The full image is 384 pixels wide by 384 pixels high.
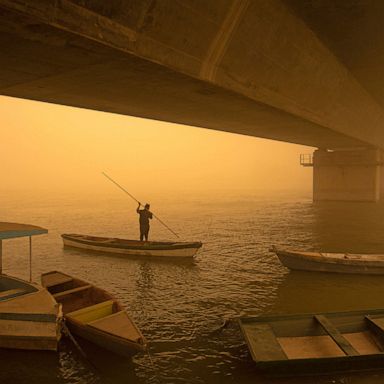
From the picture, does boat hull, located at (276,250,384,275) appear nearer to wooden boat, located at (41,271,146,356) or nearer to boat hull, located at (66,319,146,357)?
wooden boat, located at (41,271,146,356)

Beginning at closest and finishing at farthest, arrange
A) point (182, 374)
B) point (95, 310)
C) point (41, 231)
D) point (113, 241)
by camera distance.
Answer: point (182, 374), point (95, 310), point (41, 231), point (113, 241)

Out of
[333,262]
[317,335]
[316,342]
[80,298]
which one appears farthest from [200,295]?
[333,262]

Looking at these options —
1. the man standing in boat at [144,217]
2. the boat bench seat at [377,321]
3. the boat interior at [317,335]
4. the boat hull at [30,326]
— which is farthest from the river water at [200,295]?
the man standing in boat at [144,217]

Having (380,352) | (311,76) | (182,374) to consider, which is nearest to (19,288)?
(182,374)

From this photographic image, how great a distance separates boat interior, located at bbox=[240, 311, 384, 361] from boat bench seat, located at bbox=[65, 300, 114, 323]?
3.55 meters

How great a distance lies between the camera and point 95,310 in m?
9.99

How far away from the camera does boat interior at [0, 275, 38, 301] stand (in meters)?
10.2

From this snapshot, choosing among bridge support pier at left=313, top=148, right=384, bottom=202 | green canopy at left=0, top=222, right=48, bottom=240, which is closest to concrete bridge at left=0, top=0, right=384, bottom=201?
green canopy at left=0, top=222, right=48, bottom=240

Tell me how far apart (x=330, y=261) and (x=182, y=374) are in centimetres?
988

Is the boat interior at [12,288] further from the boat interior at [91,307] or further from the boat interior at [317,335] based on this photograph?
the boat interior at [317,335]

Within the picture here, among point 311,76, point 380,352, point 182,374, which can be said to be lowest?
point 182,374

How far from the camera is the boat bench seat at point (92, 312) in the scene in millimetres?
9711

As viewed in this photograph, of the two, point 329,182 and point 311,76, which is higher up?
point 311,76

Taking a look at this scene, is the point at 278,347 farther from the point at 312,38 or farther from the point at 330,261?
the point at 312,38
